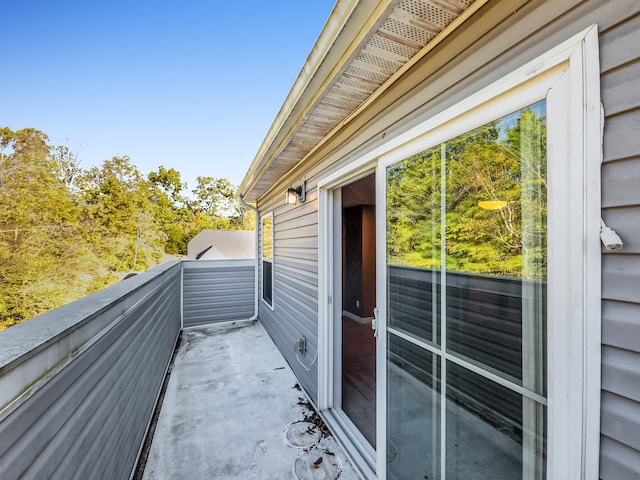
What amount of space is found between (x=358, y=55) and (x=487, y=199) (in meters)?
0.93

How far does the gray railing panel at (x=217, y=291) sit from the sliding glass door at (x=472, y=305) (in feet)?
15.8

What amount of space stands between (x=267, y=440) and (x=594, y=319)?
244cm

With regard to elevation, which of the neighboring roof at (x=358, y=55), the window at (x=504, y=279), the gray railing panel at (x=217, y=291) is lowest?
the gray railing panel at (x=217, y=291)

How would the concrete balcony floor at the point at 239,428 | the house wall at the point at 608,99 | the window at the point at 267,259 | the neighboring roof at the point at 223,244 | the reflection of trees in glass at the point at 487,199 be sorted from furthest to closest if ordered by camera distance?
the neighboring roof at the point at 223,244 < the window at the point at 267,259 < the concrete balcony floor at the point at 239,428 < the reflection of trees in glass at the point at 487,199 < the house wall at the point at 608,99

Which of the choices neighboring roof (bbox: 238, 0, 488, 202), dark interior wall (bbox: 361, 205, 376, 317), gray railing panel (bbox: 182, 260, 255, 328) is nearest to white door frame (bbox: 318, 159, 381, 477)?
neighboring roof (bbox: 238, 0, 488, 202)

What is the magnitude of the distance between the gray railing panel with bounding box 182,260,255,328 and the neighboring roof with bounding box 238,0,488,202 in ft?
13.7

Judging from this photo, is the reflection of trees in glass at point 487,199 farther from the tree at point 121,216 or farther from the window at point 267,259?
the tree at point 121,216

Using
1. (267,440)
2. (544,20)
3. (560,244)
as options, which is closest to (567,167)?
(560,244)

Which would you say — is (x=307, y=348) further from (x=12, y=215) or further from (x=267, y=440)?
(x=12, y=215)

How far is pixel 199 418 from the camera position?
104 inches

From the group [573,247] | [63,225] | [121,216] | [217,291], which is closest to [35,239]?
[63,225]

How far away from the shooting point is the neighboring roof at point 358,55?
112 cm

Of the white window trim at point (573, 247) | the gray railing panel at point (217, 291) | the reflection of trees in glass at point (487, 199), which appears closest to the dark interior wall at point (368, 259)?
the gray railing panel at point (217, 291)

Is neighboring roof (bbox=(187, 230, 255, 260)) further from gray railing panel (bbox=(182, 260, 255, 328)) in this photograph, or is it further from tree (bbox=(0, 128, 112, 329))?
gray railing panel (bbox=(182, 260, 255, 328))
